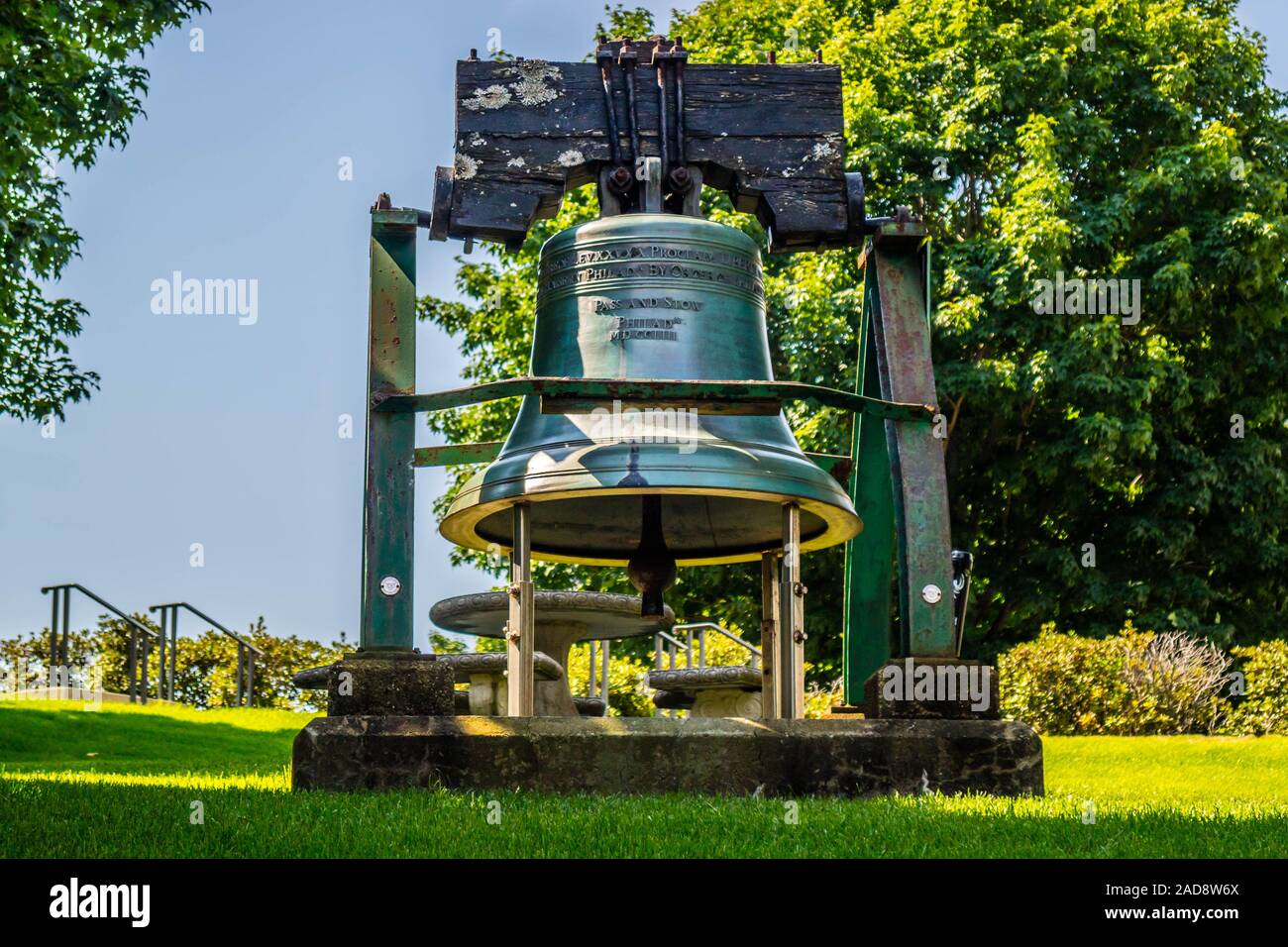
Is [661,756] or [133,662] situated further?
[133,662]

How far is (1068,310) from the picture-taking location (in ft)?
63.2

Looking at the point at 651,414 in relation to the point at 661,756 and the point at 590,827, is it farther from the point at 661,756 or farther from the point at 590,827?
the point at 590,827

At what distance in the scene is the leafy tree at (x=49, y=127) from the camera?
540 inches

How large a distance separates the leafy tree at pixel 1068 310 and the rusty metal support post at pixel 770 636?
1009 cm

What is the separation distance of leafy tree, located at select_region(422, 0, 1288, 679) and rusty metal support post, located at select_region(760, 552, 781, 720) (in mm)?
10093

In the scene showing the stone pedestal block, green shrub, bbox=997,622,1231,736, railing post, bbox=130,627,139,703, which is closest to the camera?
the stone pedestal block

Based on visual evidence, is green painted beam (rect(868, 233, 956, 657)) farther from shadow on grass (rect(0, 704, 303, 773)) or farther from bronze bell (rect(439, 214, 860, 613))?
shadow on grass (rect(0, 704, 303, 773))

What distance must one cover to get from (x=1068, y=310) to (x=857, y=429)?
36.1ft

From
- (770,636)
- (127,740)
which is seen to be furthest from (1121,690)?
(127,740)

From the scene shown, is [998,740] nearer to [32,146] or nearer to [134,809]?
[134,809]

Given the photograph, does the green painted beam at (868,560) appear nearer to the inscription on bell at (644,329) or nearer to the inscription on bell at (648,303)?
the inscription on bell at (648,303)

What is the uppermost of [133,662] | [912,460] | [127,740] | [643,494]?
[912,460]

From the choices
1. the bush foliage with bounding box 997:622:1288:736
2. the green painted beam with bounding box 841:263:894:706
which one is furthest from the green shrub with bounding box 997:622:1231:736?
the green painted beam with bounding box 841:263:894:706

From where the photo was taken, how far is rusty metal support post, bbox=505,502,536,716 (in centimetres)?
754
